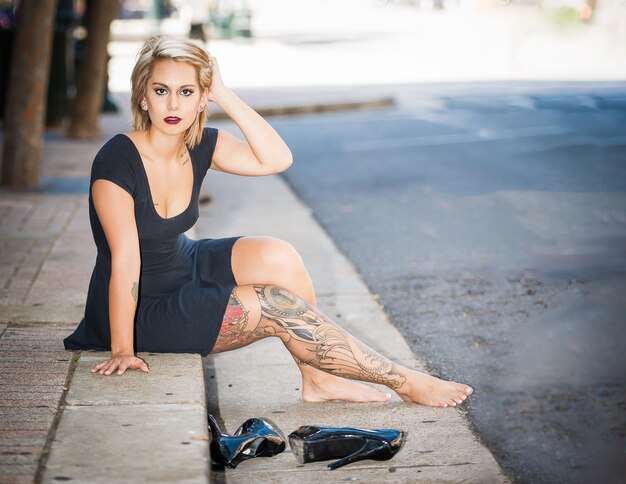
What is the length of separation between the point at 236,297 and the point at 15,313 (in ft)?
5.03

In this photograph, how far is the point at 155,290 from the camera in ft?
13.3

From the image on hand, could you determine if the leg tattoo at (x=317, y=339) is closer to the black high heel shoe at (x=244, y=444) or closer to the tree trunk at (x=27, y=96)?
the black high heel shoe at (x=244, y=444)

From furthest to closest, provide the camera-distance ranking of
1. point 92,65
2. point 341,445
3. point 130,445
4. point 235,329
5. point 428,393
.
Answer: point 92,65, point 428,393, point 235,329, point 341,445, point 130,445

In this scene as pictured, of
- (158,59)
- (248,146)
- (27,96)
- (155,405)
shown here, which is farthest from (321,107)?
(155,405)

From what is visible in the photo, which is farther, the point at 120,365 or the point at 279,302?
the point at 279,302

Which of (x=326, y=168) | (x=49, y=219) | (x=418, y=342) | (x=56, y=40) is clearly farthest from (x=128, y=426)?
(x=56, y=40)

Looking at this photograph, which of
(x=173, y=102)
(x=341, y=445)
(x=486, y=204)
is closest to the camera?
(x=341, y=445)

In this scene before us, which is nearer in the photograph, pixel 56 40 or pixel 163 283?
pixel 163 283

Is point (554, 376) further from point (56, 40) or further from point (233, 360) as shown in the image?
point (56, 40)

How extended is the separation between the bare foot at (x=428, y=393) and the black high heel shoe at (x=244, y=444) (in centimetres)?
68

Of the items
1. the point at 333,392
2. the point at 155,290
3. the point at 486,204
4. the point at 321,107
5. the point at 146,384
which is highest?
the point at 155,290

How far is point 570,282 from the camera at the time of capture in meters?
6.44

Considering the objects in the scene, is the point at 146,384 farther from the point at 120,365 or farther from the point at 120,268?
the point at 120,268

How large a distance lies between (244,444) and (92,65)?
9.38 m
